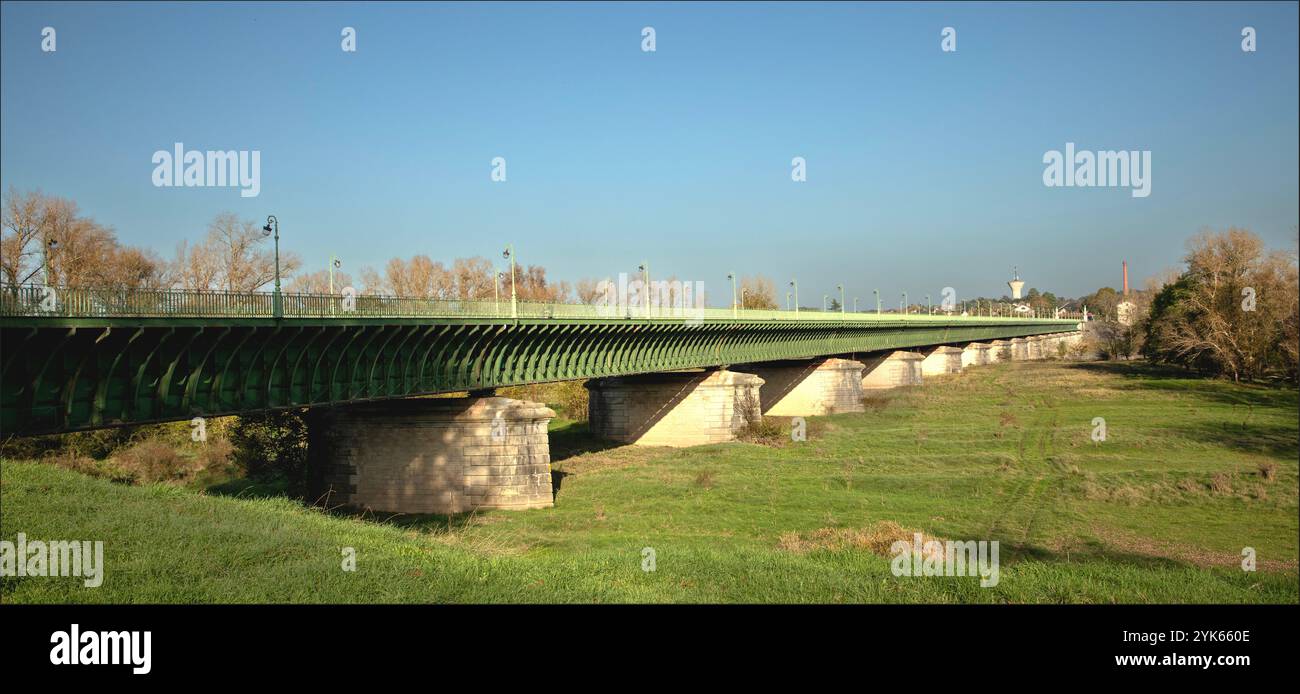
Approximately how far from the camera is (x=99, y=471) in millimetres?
30750

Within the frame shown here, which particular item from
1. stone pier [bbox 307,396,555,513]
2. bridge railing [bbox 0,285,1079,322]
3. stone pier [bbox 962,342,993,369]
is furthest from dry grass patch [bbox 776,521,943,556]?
stone pier [bbox 962,342,993,369]

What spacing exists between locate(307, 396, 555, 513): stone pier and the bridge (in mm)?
53

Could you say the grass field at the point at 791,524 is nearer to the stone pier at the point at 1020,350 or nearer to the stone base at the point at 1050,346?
the stone pier at the point at 1020,350

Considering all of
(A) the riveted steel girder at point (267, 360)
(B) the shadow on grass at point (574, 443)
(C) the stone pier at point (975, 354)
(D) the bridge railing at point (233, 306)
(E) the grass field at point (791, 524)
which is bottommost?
(B) the shadow on grass at point (574, 443)

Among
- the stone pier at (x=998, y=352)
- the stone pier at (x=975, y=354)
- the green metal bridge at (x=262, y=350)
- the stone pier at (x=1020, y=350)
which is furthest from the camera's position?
the stone pier at (x=1020, y=350)

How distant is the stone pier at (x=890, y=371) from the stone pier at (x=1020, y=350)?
54665mm

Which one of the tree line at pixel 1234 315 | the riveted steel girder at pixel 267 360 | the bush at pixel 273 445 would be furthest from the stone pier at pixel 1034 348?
the bush at pixel 273 445

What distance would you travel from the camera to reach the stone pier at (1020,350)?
140 meters

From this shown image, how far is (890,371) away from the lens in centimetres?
8819

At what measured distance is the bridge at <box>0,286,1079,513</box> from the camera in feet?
59.5

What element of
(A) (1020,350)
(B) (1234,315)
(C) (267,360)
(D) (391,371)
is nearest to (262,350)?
(C) (267,360)
